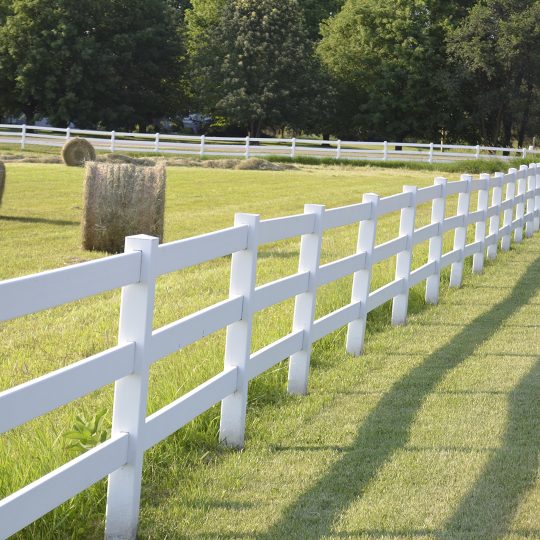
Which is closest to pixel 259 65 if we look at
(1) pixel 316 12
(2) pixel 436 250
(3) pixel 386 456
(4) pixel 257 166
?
(1) pixel 316 12

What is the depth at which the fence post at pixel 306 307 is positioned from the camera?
6977 millimetres

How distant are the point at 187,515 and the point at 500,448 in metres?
1.97

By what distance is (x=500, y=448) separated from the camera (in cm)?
589

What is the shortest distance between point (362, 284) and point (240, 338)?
2777 mm

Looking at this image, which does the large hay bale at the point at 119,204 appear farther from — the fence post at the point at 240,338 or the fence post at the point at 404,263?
the fence post at the point at 240,338

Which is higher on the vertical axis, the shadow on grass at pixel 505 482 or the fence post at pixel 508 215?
the fence post at pixel 508 215

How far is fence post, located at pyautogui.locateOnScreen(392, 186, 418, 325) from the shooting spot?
9.61 m

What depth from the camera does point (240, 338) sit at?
573cm

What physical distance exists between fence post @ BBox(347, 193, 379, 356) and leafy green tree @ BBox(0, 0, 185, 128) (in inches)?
1948

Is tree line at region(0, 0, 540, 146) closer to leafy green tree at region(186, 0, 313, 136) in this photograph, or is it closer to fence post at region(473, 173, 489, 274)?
leafy green tree at region(186, 0, 313, 136)

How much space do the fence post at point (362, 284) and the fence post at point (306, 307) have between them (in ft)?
4.16

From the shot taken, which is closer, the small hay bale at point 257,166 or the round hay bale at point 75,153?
the round hay bale at point 75,153

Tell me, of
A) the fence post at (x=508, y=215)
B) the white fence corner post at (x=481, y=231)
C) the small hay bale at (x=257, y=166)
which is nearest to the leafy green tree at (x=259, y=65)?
the small hay bale at (x=257, y=166)

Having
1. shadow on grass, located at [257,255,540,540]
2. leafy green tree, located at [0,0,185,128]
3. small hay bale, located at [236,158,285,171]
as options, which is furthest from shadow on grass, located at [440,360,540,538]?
leafy green tree, located at [0,0,185,128]
